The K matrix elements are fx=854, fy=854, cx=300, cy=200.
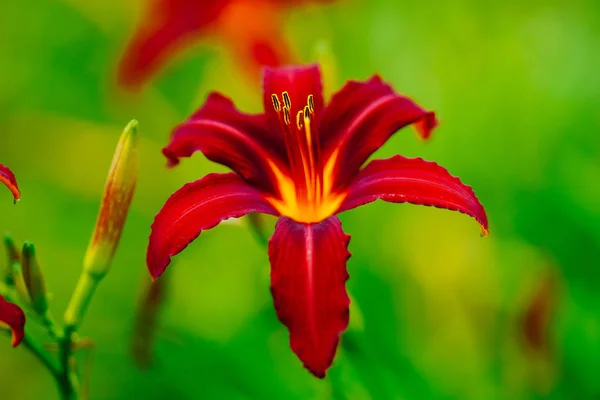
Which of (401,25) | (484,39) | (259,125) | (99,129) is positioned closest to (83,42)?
(99,129)

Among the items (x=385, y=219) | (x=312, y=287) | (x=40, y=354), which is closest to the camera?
(x=312, y=287)

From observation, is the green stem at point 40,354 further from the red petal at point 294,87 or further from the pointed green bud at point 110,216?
the red petal at point 294,87

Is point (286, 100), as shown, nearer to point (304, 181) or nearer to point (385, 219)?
point (304, 181)

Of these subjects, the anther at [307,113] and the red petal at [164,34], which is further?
the red petal at [164,34]

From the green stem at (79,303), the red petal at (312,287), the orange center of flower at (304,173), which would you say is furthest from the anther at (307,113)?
the green stem at (79,303)

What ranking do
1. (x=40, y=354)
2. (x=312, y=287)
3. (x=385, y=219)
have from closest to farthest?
(x=312, y=287), (x=40, y=354), (x=385, y=219)

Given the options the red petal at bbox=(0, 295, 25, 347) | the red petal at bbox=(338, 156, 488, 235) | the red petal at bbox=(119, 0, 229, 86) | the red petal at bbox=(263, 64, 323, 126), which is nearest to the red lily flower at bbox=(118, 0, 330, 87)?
the red petal at bbox=(119, 0, 229, 86)

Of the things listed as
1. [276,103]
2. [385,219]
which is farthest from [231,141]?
[385,219]
